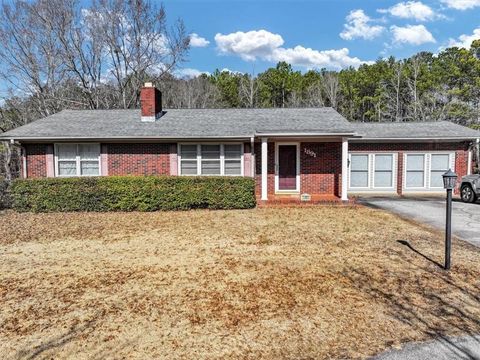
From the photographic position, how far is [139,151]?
13781 millimetres

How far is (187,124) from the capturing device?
14.6 meters

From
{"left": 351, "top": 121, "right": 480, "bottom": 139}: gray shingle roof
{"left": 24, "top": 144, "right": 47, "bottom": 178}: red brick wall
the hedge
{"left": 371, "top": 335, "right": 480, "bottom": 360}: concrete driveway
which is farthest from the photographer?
{"left": 351, "top": 121, "right": 480, "bottom": 139}: gray shingle roof

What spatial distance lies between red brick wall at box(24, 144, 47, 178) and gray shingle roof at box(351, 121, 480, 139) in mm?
13382

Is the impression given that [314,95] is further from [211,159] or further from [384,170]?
[211,159]

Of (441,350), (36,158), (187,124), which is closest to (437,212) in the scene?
(441,350)

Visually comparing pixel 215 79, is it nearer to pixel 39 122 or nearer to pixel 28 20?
pixel 28 20

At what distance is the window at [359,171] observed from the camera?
16.2 m

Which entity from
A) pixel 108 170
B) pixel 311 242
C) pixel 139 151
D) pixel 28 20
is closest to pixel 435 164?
pixel 311 242

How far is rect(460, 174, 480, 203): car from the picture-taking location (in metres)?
13.1

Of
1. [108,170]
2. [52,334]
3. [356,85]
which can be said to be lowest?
[52,334]

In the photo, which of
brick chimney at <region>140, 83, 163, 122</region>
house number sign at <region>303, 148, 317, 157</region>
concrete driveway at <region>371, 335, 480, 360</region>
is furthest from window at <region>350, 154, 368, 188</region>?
concrete driveway at <region>371, 335, 480, 360</region>

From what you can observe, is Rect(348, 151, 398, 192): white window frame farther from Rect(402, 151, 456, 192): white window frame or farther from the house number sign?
the house number sign

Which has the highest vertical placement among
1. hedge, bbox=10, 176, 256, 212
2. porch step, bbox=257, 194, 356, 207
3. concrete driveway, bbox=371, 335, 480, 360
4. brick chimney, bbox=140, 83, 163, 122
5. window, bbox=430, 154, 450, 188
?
brick chimney, bbox=140, 83, 163, 122

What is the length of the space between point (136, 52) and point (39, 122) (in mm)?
15122
